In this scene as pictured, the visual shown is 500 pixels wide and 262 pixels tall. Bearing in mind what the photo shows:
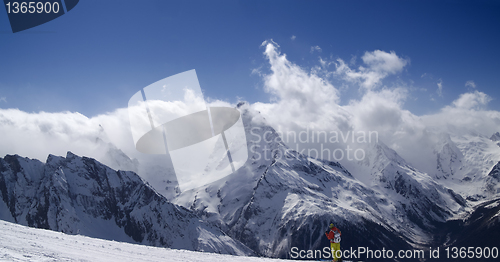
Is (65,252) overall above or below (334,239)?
above

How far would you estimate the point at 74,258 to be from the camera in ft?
65.1

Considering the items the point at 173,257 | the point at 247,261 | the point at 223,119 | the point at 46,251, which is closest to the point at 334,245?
the point at 247,261

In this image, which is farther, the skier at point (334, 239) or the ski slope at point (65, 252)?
the skier at point (334, 239)

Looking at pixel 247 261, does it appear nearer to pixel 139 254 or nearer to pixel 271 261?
pixel 271 261

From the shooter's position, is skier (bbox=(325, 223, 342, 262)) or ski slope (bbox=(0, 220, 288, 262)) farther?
skier (bbox=(325, 223, 342, 262))

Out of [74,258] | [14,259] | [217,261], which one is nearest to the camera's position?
[14,259]

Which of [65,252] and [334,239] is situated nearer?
[65,252]

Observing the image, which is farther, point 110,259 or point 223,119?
point 223,119

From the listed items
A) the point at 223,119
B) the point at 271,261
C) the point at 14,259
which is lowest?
the point at 271,261

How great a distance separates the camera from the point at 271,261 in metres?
25.4

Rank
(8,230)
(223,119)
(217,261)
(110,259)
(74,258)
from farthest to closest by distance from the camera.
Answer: (223,119), (8,230), (217,261), (110,259), (74,258)

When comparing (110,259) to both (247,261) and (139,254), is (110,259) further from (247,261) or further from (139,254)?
A: (247,261)

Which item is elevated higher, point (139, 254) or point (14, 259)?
point (14, 259)

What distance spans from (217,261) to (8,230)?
62.9ft
